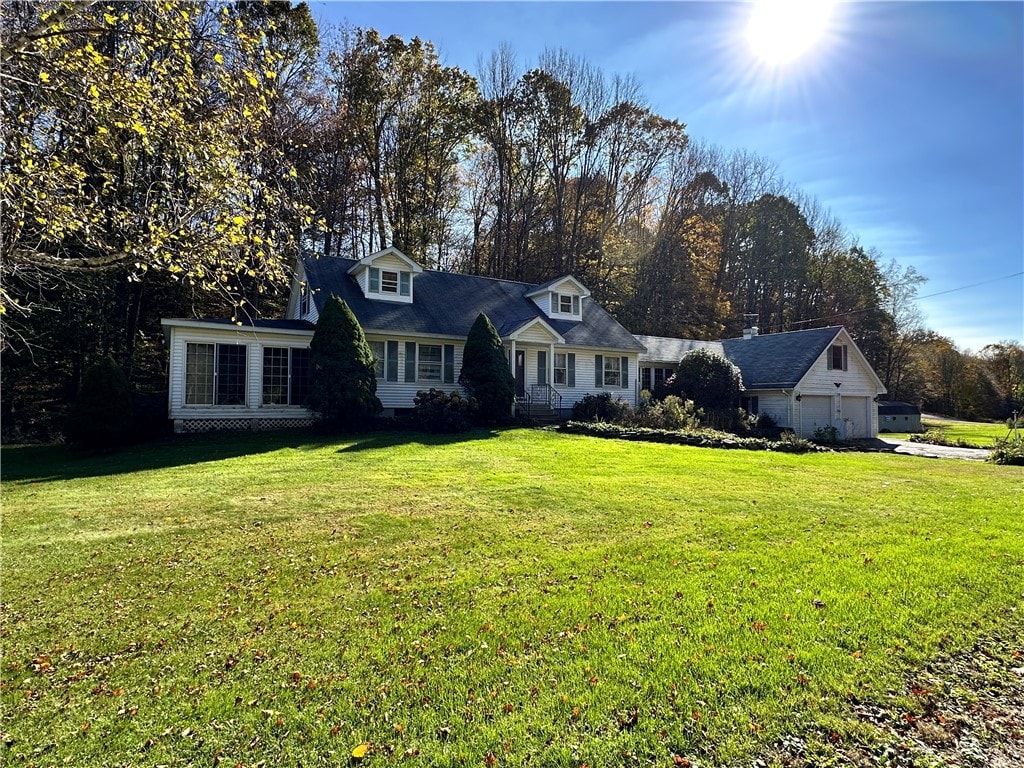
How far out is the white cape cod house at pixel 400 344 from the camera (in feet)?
56.2

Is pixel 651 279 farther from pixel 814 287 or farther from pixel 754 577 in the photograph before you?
pixel 754 577

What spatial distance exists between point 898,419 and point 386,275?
29.8 meters

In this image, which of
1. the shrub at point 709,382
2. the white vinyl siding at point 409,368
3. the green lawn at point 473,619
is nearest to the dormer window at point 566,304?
the shrub at point 709,382

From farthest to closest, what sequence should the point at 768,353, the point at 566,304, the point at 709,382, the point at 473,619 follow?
the point at 768,353
the point at 566,304
the point at 709,382
the point at 473,619

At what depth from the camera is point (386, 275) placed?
21719mm

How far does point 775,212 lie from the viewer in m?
43.0

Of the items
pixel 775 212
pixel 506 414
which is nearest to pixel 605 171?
pixel 775 212

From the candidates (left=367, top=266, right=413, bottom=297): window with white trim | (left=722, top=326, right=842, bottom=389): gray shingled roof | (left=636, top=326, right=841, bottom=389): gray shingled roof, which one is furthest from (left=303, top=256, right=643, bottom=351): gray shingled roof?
(left=722, top=326, right=842, bottom=389): gray shingled roof

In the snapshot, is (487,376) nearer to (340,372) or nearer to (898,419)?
(340,372)

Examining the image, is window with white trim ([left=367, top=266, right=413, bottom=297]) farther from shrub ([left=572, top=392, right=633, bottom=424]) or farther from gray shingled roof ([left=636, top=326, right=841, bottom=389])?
gray shingled roof ([left=636, top=326, right=841, bottom=389])

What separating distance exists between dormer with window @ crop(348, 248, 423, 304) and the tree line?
256 cm

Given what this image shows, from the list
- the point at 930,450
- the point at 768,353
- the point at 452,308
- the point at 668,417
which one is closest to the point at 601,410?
the point at 668,417

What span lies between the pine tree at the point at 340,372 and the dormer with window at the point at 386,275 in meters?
4.17

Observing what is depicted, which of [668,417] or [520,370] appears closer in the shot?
[668,417]
